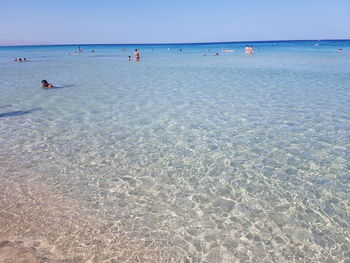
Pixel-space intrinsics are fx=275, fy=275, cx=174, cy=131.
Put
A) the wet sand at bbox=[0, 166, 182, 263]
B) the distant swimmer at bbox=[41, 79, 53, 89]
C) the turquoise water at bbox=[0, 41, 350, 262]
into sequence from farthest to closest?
the distant swimmer at bbox=[41, 79, 53, 89]
the turquoise water at bbox=[0, 41, 350, 262]
the wet sand at bbox=[0, 166, 182, 263]

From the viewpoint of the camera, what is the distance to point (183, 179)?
6.96m

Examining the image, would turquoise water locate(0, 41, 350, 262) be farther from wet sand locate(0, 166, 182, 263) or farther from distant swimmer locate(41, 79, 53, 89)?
distant swimmer locate(41, 79, 53, 89)

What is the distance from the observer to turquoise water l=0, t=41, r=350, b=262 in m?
4.78

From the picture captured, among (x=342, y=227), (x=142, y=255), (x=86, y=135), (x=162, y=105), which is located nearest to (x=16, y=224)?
(x=142, y=255)

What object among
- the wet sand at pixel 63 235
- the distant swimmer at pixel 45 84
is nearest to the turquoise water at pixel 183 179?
the wet sand at pixel 63 235

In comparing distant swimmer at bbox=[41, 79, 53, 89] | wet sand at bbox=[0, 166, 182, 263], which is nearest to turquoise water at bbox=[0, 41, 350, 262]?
wet sand at bbox=[0, 166, 182, 263]

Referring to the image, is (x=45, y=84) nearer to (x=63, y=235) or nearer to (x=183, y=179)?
(x=183, y=179)

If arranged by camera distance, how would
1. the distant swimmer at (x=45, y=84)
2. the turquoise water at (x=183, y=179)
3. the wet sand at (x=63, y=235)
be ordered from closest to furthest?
1. the wet sand at (x=63, y=235)
2. the turquoise water at (x=183, y=179)
3. the distant swimmer at (x=45, y=84)

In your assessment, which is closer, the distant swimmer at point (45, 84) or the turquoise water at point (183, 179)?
the turquoise water at point (183, 179)

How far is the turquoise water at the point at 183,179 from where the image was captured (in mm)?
4777

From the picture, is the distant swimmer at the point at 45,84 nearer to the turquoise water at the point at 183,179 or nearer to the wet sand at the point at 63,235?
the turquoise water at the point at 183,179

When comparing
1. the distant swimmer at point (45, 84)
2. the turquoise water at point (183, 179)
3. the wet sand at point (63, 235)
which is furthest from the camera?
the distant swimmer at point (45, 84)

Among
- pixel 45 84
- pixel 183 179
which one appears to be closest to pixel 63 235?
pixel 183 179

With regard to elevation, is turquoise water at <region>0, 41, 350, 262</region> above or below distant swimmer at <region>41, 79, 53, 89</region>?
below
